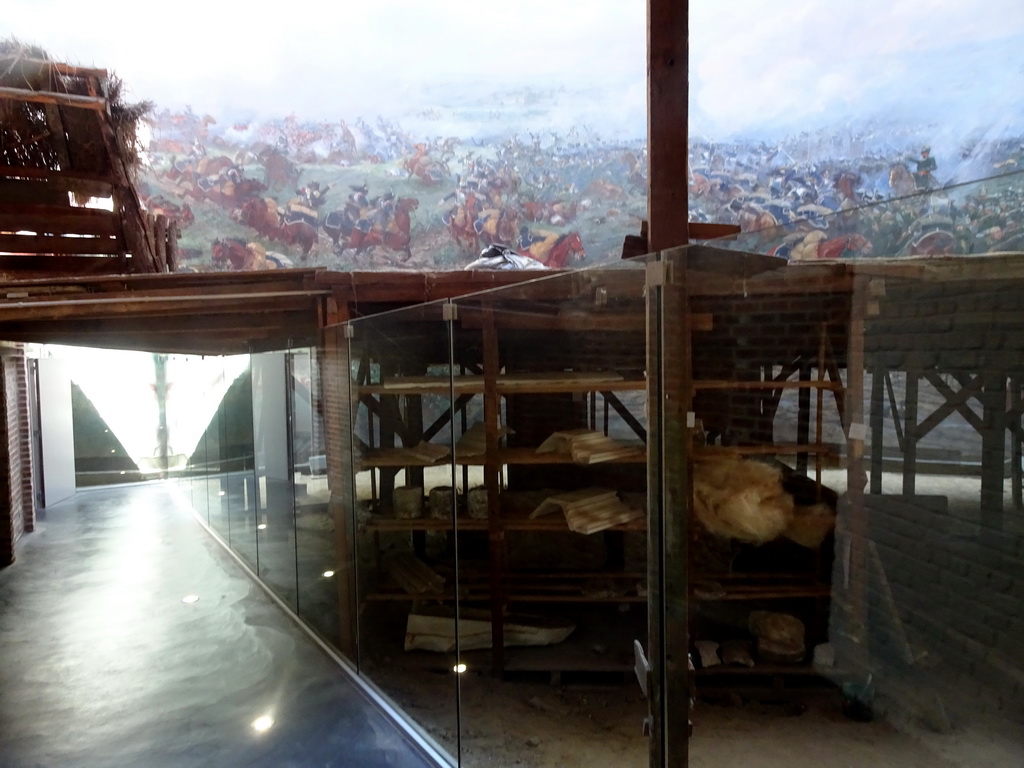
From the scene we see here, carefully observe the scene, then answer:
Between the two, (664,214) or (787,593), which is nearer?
(787,593)

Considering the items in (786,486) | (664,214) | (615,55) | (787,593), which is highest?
(615,55)

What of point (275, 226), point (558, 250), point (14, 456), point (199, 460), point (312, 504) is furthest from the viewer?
point (275, 226)

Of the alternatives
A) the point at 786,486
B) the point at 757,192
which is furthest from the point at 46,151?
the point at 757,192

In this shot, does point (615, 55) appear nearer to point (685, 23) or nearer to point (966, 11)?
point (966, 11)

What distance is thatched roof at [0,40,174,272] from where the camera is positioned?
4027 millimetres

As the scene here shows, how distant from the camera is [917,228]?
93 cm

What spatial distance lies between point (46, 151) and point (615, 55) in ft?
83.3

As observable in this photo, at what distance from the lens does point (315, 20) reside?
26719mm

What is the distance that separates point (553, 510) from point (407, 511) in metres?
1.22

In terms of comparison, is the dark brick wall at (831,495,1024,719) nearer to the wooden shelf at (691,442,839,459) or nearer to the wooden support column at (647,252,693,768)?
the wooden shelf at (691,442,839,459)

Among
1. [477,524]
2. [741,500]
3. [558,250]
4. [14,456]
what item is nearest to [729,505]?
[741,500]

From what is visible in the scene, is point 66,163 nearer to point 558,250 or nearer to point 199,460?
point 199,460

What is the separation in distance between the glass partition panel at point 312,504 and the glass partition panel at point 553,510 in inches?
47.9

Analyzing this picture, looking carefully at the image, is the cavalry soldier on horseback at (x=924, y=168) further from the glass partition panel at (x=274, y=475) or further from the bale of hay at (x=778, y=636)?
the bale of hay at (x=778, y=636)
